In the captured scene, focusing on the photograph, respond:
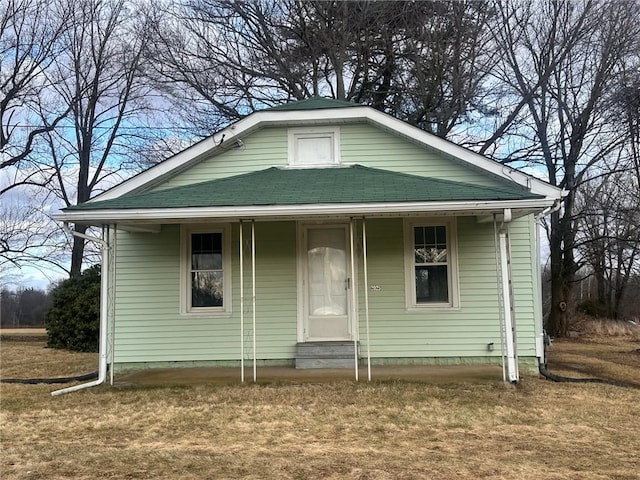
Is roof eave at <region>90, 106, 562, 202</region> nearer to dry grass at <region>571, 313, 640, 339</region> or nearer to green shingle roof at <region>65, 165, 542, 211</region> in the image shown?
green shingle roof at <region>65, 165, 542, 211</region>

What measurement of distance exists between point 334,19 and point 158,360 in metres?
13.9

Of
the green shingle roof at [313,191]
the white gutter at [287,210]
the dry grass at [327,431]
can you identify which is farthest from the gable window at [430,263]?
the dry grass at [327,431]

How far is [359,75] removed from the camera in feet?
64.2

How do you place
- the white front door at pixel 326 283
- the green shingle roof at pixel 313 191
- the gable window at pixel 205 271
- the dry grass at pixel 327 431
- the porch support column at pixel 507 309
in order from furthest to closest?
the gable window at pixel 205 271
the white front door at pixel 326 283
the green shingle roof at pixel 313 191
the porch support column at pixel 507 309
the dry grass at pixel 327 431

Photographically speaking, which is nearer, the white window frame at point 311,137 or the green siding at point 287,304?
the green siding at point 287,304

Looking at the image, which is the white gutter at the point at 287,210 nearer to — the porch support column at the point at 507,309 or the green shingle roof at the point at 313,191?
the green shingle roof at the point at 313,191

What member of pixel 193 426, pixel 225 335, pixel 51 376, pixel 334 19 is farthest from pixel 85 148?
pixel 193 426

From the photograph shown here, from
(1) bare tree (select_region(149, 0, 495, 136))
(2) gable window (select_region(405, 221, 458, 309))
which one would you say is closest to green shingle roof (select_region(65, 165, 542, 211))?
(2) gable window (select_region(405, 221, 458, 309))

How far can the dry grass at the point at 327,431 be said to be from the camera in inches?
177

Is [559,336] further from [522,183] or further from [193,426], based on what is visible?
[193,426]

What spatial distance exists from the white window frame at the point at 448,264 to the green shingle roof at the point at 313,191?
2.45ft

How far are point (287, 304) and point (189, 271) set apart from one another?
1.80m

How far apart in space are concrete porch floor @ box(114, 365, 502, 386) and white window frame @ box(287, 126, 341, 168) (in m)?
3.66

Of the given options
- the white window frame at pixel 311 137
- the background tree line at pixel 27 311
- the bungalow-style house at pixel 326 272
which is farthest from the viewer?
the background tree line at pixel 27 311
